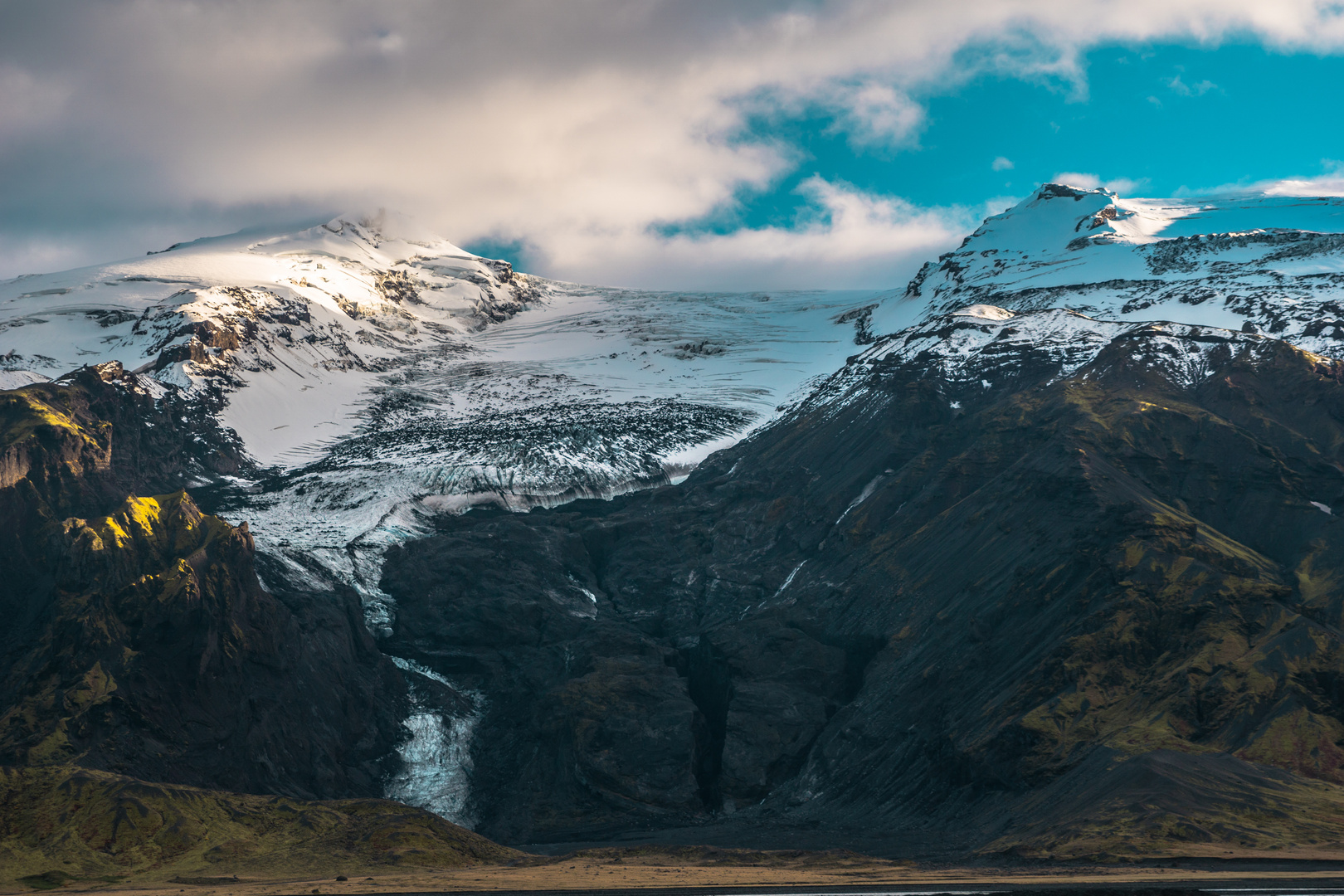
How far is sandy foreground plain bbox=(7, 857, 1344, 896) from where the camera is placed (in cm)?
6544

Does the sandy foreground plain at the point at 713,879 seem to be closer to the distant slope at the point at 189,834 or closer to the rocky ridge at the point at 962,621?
the distant slope at the point at 189,834

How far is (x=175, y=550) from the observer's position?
133 metres

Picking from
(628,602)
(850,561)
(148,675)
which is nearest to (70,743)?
(148,675)

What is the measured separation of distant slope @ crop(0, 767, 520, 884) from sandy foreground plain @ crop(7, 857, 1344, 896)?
339 centimetres

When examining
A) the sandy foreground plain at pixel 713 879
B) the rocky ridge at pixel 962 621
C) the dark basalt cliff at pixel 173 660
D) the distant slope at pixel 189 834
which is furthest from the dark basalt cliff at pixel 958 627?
the distant slope at pixel 189 834

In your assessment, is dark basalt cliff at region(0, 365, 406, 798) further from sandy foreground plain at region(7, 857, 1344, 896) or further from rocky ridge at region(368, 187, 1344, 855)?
sandy foreground plain at region(7, 857, 1344, 896)

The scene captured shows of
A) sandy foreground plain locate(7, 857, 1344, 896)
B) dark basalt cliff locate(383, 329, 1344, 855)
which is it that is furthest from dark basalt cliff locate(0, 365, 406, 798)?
sandy foreground plain locate(7, 857, 1344, 896)

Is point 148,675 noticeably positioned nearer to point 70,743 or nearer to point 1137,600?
point 70,743

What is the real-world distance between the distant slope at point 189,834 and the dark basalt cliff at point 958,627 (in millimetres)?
30762

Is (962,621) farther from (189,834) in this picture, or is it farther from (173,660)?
(173,660)

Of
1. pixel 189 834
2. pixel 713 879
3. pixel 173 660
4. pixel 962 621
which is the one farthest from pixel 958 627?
pixel 173 660

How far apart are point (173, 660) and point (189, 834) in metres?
42.3

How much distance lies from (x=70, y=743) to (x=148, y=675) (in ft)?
43.8

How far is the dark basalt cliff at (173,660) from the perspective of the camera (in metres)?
112
